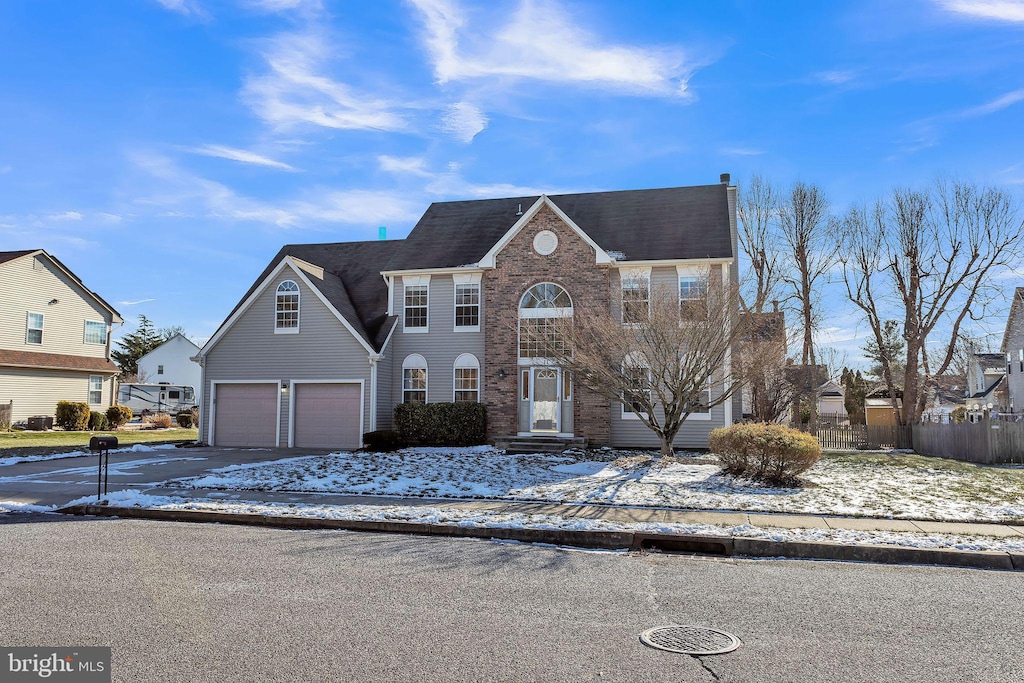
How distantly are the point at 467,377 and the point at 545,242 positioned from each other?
5251 millimetres

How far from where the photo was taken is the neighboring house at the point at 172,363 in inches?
2630

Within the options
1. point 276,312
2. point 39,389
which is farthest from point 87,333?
point 276,312

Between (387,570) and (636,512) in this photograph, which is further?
(636,512)

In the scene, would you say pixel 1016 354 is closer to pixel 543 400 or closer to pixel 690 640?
pixel 543 400

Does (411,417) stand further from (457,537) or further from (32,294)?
(32,294)

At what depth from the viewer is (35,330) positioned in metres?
34.1

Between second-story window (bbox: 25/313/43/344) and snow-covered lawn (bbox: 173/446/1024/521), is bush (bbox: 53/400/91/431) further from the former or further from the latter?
snow-covered lawn (bbox: 173/446/1024/521)

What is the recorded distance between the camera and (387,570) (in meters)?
7.55

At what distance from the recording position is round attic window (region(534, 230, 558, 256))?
24.3m

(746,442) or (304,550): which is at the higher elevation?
(746,442)

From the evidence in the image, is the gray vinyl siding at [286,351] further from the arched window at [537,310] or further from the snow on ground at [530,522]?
the snow on ground at [530,522]

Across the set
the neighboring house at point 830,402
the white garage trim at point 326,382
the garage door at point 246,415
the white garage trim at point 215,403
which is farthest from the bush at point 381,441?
the neighboring house at point 830,402

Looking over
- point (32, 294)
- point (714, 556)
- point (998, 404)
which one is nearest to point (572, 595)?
point (714, 556)

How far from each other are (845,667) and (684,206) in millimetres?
22548
